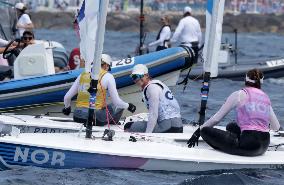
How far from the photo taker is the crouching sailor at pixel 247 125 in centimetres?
1127

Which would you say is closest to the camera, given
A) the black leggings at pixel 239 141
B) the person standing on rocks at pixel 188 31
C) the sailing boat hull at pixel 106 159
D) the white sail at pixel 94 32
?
the sailing boat hull at pixel 106 159

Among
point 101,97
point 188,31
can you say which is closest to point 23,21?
point 188,31

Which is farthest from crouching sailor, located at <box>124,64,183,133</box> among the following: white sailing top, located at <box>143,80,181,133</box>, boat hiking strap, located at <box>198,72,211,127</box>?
boat hiking strap, located at <box>198,72,211,127</box>

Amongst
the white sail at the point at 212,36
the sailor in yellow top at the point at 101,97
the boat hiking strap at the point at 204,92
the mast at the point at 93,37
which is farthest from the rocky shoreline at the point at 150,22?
the mast at the point at 93,37

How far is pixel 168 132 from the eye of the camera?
12391mm

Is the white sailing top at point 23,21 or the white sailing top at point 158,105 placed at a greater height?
the white sailing top at point 158,105

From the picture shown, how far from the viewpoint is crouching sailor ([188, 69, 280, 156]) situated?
11273 mm

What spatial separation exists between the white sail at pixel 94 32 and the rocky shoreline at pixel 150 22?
62481mm

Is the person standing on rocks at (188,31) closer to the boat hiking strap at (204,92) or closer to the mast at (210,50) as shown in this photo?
the mast at (210,50)

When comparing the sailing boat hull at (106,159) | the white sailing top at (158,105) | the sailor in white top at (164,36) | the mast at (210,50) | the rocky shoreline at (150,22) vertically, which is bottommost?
the rocky shoreline at (150,22)

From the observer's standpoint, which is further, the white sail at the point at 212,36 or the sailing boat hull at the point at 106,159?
the white sail at the point at 212,36

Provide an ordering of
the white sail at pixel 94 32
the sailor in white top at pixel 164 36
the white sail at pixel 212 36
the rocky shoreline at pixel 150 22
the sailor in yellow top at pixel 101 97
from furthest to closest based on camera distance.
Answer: the rocky shoreline at pixel 150 22 → the sailor in white top at pixel 164 36 → the sailor in yellow top at pixel 101 97 → the white sail at pixel 212 36 → the white sail at pixel 94 32

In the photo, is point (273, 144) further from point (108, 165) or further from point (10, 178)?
point (10, 178)

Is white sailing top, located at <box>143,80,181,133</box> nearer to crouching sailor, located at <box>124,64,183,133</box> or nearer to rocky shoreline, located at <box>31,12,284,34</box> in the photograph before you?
crouching sailor, located at <box>124,64,183,133</box>
